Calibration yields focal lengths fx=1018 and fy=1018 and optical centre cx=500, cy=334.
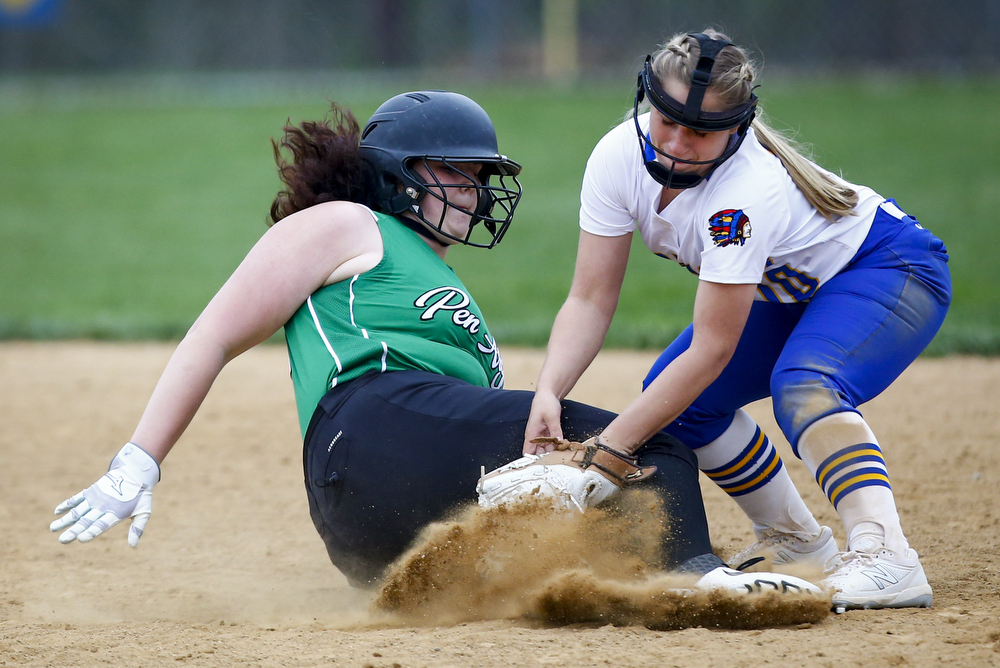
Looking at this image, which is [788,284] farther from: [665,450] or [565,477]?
[565,477]

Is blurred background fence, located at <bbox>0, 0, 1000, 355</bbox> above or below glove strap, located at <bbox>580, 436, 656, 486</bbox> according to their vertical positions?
below

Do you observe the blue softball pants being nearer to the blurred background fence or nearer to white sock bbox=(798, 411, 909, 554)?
white sock bbox=(798, 411, 909, 554)

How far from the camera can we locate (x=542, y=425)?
8.81 ft

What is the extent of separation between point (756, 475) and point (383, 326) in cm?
126

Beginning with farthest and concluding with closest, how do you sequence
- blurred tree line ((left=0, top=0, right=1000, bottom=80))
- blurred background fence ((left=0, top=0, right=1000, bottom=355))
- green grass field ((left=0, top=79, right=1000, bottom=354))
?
1. blurred tree line ((left=0, top=0, right=1000, bottom=80))
2. blurred background fence ((left=0, top=0, right=1000, bottom=355))
3. green grass field ((left=0, top=79, right=1000, bottom=354))

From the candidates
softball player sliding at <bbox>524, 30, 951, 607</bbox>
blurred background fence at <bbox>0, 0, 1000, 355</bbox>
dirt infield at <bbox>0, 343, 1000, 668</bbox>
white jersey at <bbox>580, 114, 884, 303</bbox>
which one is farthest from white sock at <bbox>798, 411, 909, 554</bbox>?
blurred background fence at <bbox>0, 0, 1000, 355</bbox>

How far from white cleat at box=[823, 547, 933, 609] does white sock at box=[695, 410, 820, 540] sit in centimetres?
54

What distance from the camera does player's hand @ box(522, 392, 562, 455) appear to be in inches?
105

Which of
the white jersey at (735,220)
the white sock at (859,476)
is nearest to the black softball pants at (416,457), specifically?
the white sock at (859,476)

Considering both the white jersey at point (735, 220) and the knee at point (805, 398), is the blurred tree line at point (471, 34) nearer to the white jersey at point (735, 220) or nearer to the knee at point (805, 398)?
the white jersey at point (735, 220)

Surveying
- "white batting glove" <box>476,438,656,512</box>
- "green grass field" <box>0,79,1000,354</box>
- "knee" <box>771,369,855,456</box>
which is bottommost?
"green grass field" <box>0,79,1000,354</box>

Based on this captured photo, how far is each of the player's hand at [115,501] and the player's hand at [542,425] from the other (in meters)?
0.99

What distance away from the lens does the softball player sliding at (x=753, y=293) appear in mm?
2582

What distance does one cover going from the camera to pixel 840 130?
1630 centimetres
